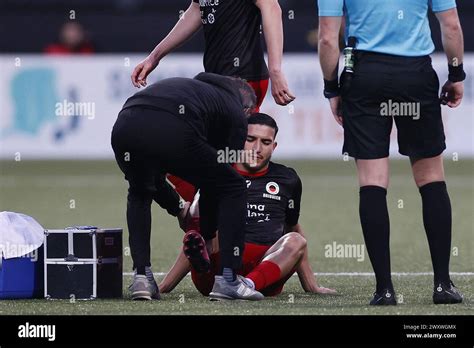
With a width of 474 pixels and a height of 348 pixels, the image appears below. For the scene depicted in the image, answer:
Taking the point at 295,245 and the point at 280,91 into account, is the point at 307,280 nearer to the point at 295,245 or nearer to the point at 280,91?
the point at 295,245

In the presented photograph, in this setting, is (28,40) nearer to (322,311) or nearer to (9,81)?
(9,81)

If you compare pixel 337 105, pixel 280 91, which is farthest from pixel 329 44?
pixel 280 91

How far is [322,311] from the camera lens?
654 cm

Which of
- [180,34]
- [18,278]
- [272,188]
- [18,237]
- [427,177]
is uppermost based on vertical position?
[180,34]

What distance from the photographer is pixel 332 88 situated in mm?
6934

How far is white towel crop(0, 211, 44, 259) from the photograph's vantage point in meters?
7.25

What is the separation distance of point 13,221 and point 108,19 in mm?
13418

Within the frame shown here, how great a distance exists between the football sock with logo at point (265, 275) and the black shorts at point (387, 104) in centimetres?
82

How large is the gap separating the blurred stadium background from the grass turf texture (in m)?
0.03

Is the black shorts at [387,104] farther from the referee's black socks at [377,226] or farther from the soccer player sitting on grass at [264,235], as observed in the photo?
the soccer player sitting on grass at [264,235]

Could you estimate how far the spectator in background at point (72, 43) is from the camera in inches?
755

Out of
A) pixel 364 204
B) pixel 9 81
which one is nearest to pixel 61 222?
pixel 364 204

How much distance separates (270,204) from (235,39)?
0.97 metres

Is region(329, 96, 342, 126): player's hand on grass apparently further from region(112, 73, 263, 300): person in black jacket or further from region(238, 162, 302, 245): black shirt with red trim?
region(238, 162, 302, 245): black shirt with red trim
